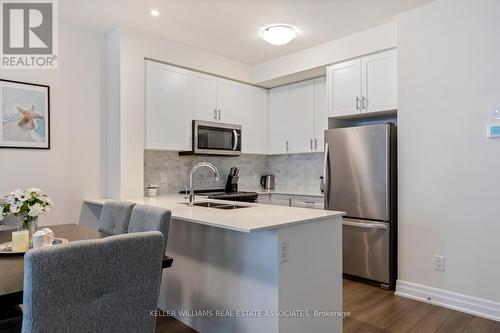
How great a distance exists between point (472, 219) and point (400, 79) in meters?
1.37

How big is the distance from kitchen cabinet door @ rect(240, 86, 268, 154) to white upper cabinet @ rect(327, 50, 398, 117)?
121 centimetres

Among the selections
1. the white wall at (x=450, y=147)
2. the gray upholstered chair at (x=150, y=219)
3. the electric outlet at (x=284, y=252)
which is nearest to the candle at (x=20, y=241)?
the gray upholstered chair at (x=150, y=219)

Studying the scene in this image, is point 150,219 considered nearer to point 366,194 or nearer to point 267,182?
point 366,194

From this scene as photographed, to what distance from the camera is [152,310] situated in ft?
4.18

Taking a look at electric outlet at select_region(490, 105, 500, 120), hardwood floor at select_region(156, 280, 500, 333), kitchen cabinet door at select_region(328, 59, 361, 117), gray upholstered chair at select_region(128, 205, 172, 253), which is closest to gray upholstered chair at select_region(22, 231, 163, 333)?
gray upholstered chair at select_region(128, 205, 172, 253)

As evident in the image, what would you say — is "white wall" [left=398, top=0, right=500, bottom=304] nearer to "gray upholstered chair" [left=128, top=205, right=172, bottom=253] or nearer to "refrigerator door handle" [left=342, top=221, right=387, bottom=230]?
"refrigerator door handle" [left=342, top=221, right=387, bottom=230]

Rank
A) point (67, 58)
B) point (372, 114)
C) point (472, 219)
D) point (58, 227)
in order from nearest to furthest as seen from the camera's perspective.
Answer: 1. point (58, 227)
2. point (472, 219)
3. point (67, 58)
4. point (372, 114)

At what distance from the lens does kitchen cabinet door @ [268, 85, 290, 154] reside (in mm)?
4598

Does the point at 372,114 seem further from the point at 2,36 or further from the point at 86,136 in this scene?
the point at 2,36

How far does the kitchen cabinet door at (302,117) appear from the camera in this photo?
432 cm

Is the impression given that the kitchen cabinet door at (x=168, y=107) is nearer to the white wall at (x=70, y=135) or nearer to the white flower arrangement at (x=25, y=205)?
the white wall at (x=70, y=135)

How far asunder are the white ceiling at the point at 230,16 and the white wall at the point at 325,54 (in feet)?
0.32

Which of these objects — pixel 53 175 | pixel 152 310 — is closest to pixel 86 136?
pixel 53 175

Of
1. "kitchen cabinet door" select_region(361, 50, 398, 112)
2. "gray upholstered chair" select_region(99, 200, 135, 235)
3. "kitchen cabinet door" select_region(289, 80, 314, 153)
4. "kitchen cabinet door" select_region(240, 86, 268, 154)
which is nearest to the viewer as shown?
"gray upholstered chair" select_region(99, 200, 135, 235)
